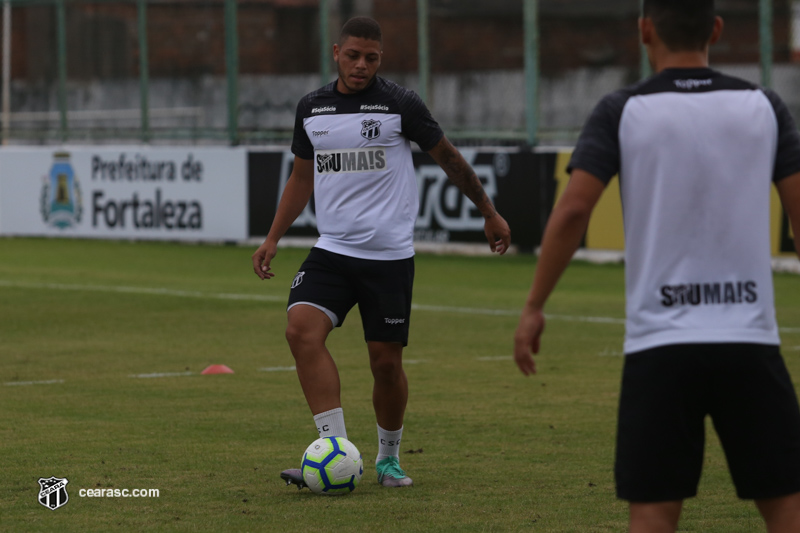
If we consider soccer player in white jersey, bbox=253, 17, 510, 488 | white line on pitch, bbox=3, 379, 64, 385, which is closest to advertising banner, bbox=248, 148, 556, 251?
white line on pitch, bbox=3, 379, 64, 385

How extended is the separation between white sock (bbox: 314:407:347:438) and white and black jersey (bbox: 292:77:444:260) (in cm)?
71

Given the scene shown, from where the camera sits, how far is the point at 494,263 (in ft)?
64.3

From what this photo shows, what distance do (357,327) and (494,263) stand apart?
22.2 ft

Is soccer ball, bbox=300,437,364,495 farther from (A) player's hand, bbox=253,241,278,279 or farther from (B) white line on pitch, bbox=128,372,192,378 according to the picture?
(B) white line on pitch, bbox=128,372,192,378

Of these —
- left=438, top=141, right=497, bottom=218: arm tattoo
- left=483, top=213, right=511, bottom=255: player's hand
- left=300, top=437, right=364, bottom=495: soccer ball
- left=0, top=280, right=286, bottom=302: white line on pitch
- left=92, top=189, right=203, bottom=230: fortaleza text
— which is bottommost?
left=0, top=280, right=286, bottom=302: white line on pitch

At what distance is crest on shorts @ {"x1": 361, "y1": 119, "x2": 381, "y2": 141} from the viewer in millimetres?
6398

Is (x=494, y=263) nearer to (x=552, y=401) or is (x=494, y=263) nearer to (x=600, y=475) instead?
(x=552, y=401)

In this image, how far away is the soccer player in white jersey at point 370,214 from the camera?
6.35 meters

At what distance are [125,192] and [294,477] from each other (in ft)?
59.2

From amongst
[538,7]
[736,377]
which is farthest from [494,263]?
[736,377]

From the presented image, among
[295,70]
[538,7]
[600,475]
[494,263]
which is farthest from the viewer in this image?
[295,70]

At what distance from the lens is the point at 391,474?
6395 mm

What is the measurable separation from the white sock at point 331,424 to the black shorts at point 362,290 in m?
0.38

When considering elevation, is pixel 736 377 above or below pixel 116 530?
above
